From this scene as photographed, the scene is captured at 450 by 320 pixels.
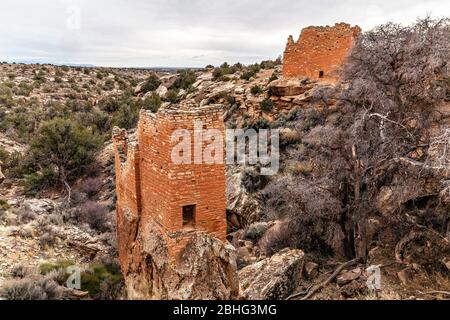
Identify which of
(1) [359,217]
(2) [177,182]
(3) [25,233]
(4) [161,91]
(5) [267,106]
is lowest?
(3) [25,233]

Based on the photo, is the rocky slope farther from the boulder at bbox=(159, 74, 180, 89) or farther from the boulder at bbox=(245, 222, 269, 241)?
the boulder at bbox=(159, 74, 180, 89)

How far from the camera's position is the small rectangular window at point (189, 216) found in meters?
6.43

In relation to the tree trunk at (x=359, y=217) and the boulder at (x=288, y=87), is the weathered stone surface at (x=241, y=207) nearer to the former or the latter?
the tree trunk at (x=359, y=217)

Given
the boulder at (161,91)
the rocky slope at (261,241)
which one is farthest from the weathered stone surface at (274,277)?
the boulder at (161,91)

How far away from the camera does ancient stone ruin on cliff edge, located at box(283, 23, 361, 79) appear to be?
20.0 m

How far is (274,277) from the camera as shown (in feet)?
27.5

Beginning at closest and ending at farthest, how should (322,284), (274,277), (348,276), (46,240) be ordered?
1. (274,277)
2. (322,284)
3. (348,276)
4. (46,240)

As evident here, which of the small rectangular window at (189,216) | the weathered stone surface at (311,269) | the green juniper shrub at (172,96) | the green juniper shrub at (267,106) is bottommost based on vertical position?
the weathered stone surface at (311,269)

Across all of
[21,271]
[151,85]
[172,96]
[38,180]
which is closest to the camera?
[21,271]

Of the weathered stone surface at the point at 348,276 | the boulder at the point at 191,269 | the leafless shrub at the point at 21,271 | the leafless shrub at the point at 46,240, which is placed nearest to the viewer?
the boulder at the point at 191,269

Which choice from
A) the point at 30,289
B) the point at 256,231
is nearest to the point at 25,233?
the point at 30,289

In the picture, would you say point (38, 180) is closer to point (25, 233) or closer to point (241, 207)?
point (25, 233)

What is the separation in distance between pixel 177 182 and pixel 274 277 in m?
3.60

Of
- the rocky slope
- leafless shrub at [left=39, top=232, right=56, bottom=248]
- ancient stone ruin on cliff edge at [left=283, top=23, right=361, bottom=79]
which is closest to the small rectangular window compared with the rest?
the rocky slope
